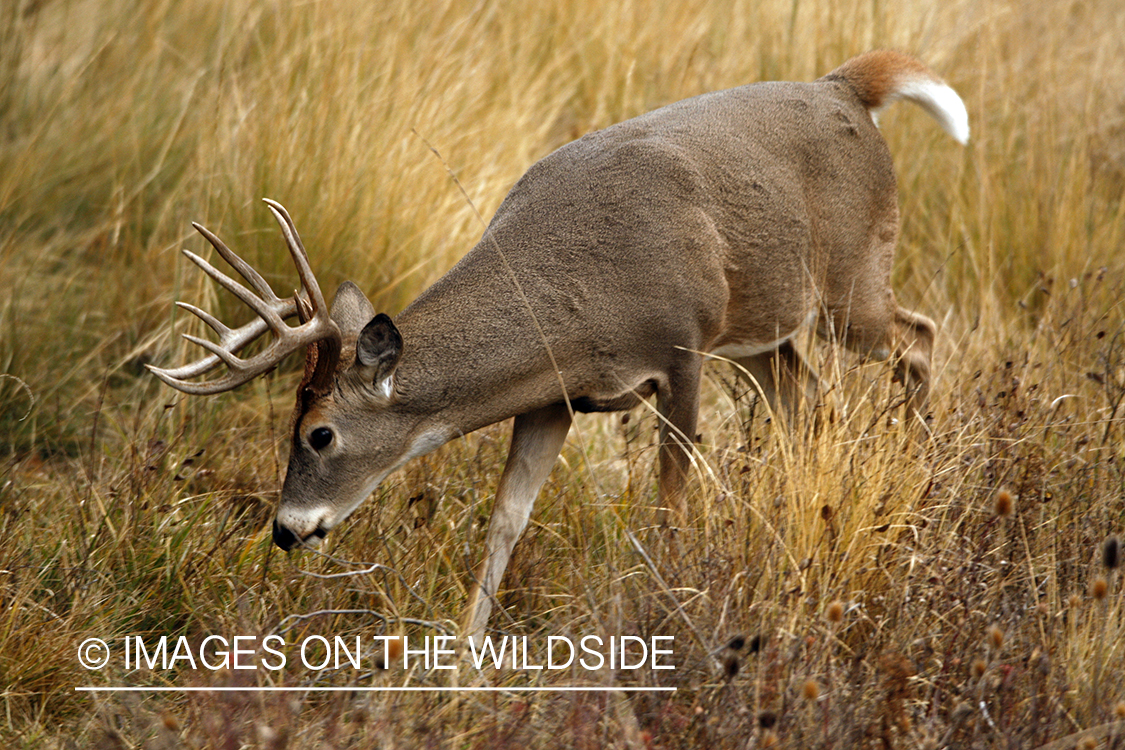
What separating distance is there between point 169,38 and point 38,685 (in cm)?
476

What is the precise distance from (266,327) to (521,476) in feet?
3.08

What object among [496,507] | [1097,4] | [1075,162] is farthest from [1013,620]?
[1097,4]

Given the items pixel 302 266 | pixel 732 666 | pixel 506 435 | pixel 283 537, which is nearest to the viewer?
pixel 732 666

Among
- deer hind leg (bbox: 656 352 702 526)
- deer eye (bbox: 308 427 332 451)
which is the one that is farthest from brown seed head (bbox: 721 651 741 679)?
deer eye (bbox: 308 427 332 451)

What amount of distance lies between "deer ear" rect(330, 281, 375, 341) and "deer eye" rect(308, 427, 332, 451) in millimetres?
295

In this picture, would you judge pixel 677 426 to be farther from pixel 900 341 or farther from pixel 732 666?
pixel 900 341

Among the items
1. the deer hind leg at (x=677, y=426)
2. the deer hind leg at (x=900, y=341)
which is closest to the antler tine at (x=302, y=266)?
the deer hind leg at (x=677, y=426)

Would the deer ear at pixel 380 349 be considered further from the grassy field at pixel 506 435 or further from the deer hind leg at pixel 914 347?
the deer hind leg at pixel 914 347

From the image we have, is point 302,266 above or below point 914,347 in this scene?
above

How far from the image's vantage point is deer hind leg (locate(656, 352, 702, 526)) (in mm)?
3916

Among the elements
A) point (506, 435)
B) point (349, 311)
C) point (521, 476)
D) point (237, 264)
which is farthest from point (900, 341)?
point (237, 264)

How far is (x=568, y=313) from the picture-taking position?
Answer: 3713 millimetres

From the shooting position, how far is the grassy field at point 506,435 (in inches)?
121

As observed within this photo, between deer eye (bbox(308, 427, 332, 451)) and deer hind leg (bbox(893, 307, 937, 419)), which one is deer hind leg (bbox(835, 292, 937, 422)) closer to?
deer hind leg (bbox(893, 307, 937, 419))
